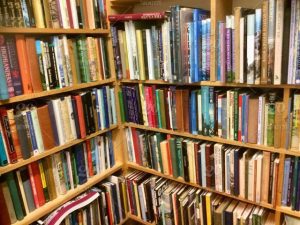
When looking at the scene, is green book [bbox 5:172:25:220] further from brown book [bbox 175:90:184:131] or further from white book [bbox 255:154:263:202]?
white book [bbox 255:154:263:202]

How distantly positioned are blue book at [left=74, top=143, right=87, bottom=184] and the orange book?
431 millimetres

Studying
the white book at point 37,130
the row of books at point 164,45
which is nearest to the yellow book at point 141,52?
the row of books at point 164,45

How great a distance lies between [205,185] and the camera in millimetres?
1409

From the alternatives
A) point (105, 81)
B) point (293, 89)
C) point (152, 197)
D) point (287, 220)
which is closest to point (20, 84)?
point (105, 81)

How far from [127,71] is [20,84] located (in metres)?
0.58

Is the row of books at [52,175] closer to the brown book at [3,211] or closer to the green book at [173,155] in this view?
the brown book at [3,211]

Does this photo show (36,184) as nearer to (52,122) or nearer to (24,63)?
(52,122)

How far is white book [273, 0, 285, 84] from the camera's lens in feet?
3.14

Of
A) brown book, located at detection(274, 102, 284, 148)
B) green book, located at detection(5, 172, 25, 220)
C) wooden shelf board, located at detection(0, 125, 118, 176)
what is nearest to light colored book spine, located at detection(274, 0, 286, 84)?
brown book, located at detection(274, 102, 284, 148)

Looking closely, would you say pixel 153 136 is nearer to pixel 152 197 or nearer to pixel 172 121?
pixel 172 121

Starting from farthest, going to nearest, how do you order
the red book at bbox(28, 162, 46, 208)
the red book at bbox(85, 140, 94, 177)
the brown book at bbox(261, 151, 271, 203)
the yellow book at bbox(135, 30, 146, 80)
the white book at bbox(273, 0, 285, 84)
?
the red book at bbox(85, 140, 94, 177) < the yellow book at bbox(135, 30, 146, 80) < the red book at bbox(28, 162, 46, 208) < the brown book at bbox(261, 151, 271, 203) < the white book at bbox(273, 0, 285, 84)

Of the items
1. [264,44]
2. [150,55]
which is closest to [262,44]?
[264,44]

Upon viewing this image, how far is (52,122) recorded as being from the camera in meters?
1.32

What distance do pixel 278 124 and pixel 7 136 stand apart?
3.87 feet
